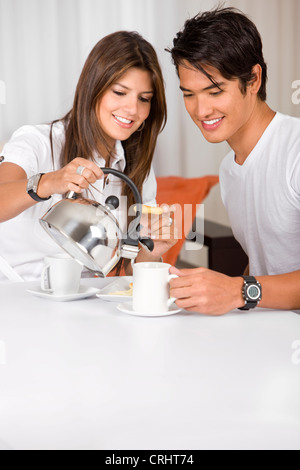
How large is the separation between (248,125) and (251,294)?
1.91 ft

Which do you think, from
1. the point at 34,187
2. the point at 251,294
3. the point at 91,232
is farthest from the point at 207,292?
the point at 34,187

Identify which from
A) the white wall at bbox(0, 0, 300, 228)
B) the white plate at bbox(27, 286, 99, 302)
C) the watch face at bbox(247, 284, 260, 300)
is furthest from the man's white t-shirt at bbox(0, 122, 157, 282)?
the white wall at bbox(0, 0, 300, 228)

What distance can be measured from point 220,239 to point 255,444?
7.44ft

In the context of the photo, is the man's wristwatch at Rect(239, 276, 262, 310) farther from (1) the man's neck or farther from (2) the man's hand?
(1) the man's neck

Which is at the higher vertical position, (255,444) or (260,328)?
(255,444)

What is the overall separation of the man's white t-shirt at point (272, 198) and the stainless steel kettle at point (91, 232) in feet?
1.67

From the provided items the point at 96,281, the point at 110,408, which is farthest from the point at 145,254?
the point at 110,408

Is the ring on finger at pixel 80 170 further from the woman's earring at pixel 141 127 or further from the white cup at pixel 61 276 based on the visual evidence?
the woman's earring at pixel 141 127

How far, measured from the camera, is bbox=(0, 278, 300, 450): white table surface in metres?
0.65

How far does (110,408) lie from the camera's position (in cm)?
72

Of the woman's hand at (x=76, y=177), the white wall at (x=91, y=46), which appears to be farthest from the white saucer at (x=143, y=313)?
the white wall at (x=91, y=46)

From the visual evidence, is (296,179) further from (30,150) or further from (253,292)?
(30,150)

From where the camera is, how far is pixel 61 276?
126 centimetres
